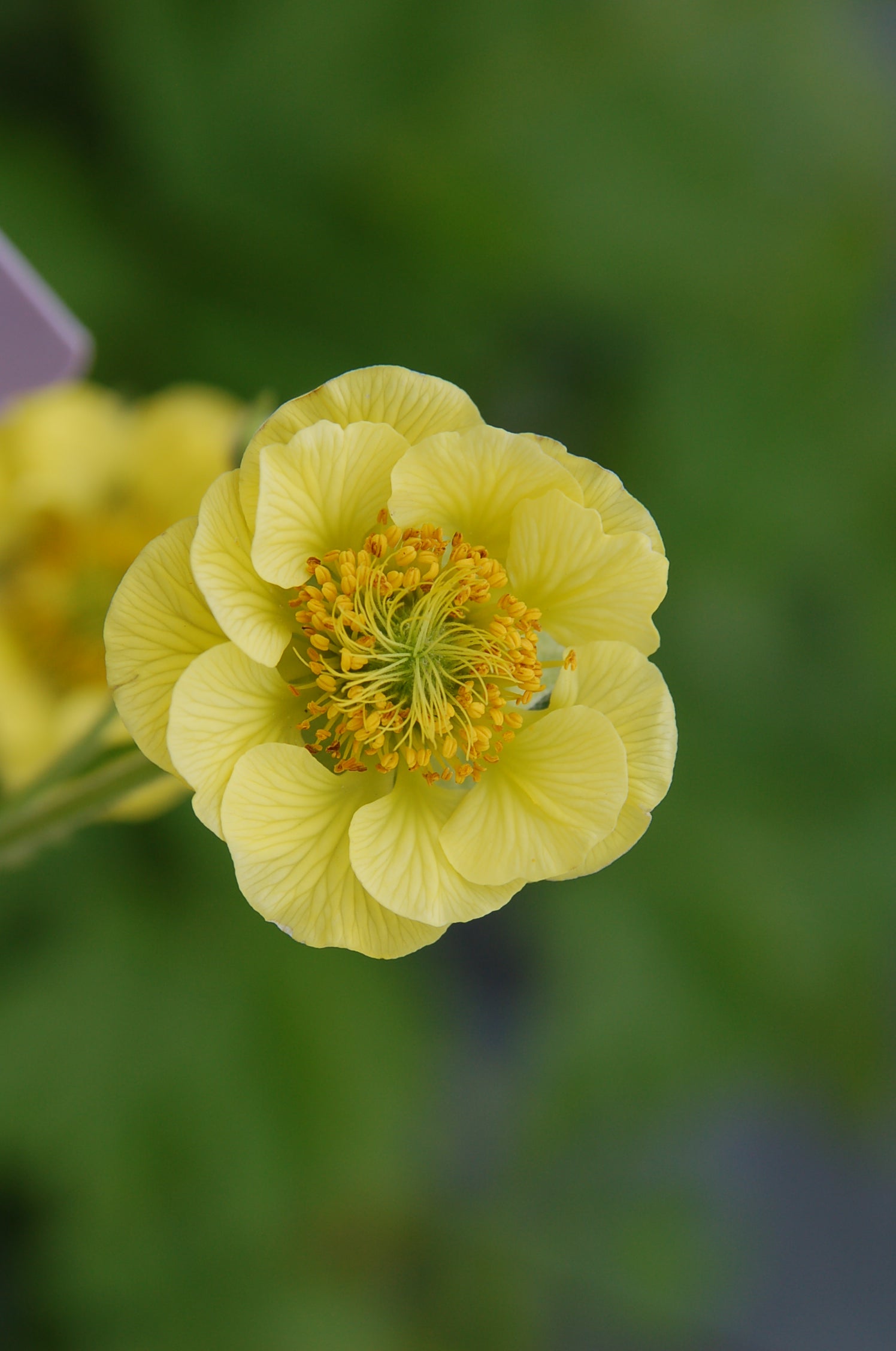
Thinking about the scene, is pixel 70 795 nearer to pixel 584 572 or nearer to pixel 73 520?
pixel 584 572

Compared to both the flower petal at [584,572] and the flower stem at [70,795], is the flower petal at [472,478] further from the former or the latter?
the flower stem at [70,795]

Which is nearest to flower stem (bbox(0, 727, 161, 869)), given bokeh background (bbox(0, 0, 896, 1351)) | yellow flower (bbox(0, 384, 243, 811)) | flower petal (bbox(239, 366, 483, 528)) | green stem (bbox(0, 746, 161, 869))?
green stem (bbox(0, 746, 161, 869))

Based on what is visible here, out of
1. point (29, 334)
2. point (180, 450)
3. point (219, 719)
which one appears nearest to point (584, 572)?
point (219, 719)

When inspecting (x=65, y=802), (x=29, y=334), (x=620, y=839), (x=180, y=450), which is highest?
(x=180, y=450)

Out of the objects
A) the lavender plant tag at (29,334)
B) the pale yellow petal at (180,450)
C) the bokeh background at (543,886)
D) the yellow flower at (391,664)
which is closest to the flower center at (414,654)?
the yellow flower at (391,664)

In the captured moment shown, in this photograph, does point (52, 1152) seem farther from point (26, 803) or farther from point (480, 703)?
point (480, 703)

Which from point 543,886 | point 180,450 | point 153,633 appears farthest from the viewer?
point 543,886

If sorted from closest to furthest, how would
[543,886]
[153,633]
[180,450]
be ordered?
1. [153,633]
2. [180,450]
3. [543,886]
